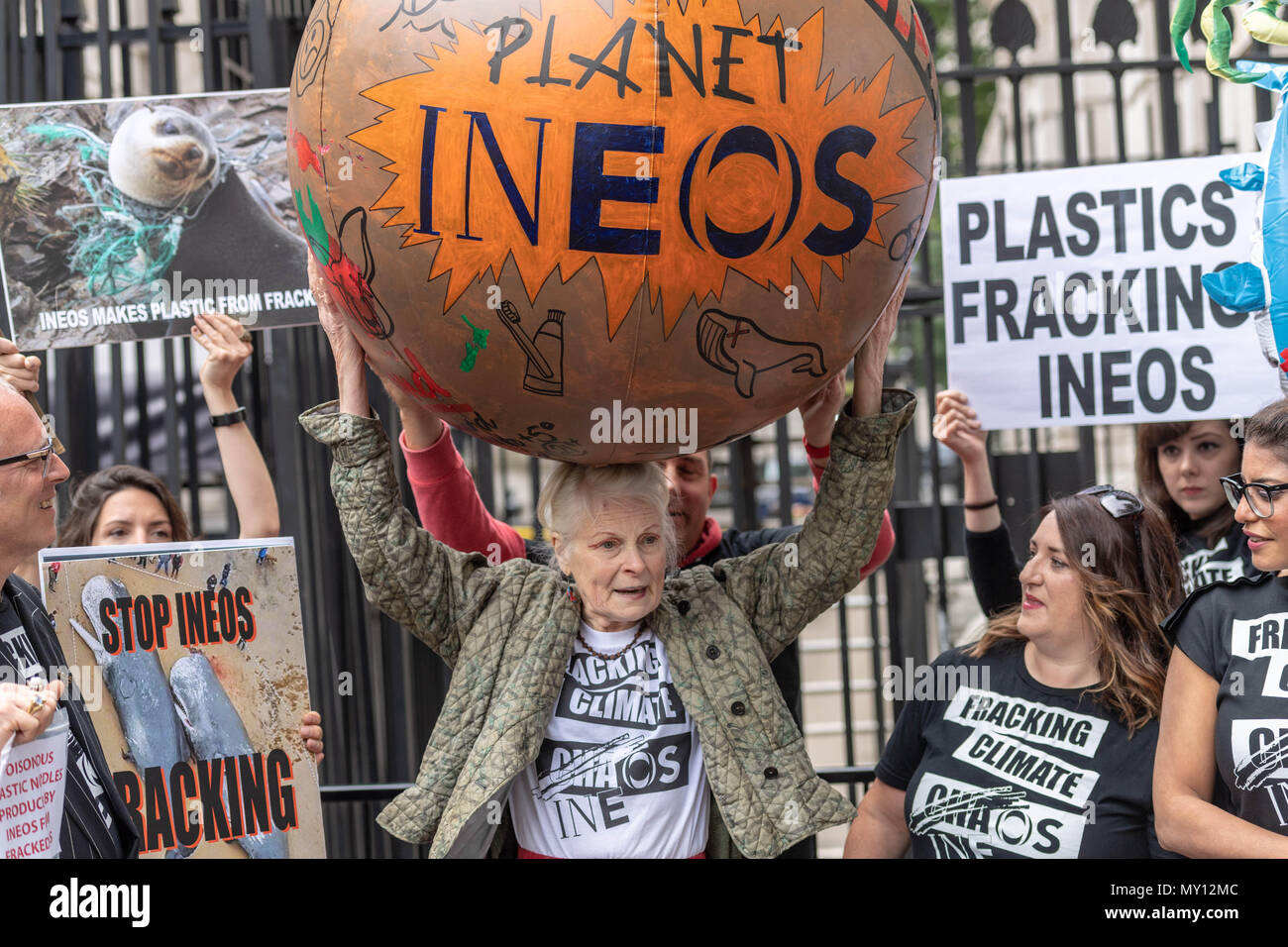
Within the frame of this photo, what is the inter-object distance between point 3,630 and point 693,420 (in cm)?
130

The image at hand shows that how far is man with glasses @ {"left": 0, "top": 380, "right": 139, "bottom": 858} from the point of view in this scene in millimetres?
2207


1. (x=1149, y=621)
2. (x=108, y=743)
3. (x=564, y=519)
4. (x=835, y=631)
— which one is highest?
(x=564, y=519)

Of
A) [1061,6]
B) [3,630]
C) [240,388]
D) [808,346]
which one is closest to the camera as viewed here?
[808,346]

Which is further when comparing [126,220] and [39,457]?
[126,220]

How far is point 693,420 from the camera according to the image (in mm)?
2059

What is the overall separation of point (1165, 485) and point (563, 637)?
6.15 feet

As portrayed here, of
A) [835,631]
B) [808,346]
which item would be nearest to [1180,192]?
[808,346]

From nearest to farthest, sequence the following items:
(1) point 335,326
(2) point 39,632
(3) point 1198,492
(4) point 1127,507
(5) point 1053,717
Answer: (2) point 39,632 < (1) point 335,326 < (5) point 1053,717 < (4) point 1127,507 < (3) point 1198,492

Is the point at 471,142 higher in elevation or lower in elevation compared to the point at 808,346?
higher

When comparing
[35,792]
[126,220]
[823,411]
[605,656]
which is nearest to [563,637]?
[605,656]

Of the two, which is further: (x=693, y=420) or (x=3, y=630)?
(x=3, y=630)

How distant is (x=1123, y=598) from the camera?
8.92 feet

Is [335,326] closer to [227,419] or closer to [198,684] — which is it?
[227,419]

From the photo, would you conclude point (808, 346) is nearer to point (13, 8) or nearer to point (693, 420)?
point (693, 420)
